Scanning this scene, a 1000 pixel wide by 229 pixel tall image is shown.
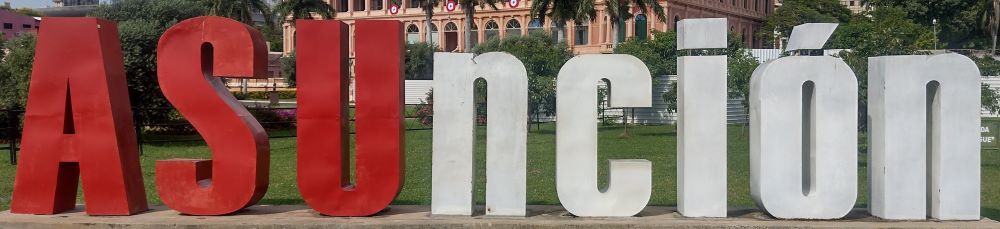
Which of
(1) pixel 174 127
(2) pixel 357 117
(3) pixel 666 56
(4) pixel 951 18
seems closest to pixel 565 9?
(3) pixel 666 56

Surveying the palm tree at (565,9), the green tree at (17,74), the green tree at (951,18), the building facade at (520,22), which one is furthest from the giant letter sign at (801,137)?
the green tree at (951,18)

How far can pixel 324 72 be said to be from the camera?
9.48 meters

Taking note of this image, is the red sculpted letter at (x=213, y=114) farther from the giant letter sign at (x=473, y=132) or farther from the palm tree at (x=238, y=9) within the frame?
the palm tree at (x=238, y=9)

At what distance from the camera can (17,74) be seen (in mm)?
29344

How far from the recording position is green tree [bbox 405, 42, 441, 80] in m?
67.1

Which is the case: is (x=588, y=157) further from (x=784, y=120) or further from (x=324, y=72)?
(x=324, y=72)

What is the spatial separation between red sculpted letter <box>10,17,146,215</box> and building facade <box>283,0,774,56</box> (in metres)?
60.2

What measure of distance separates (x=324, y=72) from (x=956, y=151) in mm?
5974

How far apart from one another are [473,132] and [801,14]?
3181 inches

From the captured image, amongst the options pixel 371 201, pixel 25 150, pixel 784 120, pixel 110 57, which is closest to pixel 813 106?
pixel 784 120

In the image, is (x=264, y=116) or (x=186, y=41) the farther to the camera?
(x=264, y=116)

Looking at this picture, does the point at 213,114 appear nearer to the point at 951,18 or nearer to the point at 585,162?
the point at 585,162

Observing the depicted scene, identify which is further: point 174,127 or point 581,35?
point 581,35

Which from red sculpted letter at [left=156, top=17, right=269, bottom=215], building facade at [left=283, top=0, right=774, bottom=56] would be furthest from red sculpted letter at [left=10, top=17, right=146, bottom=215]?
building facade at [left=283, top=0, right=774, bottom=56]
